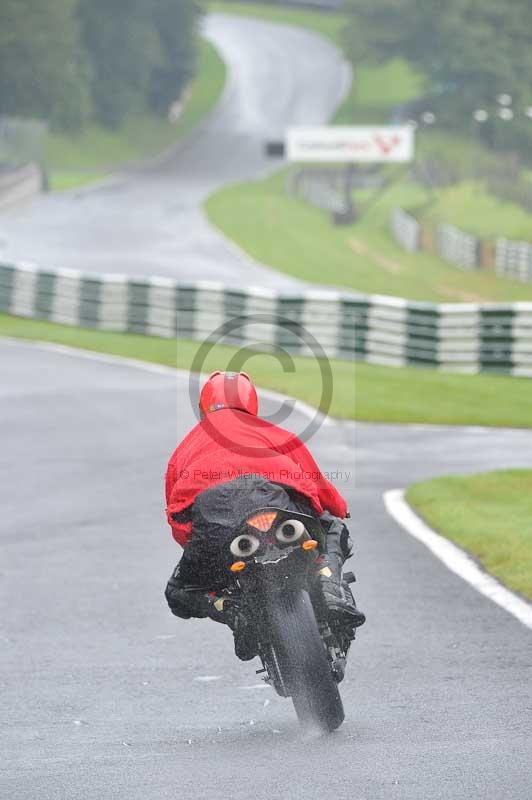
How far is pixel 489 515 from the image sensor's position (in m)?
12.5

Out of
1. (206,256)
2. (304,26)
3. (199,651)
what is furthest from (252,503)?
(304,26)

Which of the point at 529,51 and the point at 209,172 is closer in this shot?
the point at 209,172

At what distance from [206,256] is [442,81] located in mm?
59990

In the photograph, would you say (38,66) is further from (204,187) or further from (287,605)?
(287,605)

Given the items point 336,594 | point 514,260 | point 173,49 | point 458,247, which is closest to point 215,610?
point 336,594

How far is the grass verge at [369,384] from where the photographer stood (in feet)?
65.4

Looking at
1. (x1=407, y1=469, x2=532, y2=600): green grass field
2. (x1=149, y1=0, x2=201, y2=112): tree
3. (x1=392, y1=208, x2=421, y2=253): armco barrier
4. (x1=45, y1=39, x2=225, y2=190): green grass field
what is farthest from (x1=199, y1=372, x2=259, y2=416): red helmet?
(x1=149, y1=0, x2=201, y2=112): tree

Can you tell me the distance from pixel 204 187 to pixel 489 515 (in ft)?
236

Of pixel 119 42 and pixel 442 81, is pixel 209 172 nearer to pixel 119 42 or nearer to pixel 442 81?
pixel 119 42

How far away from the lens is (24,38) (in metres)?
86.8

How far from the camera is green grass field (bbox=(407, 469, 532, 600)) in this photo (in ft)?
34.8

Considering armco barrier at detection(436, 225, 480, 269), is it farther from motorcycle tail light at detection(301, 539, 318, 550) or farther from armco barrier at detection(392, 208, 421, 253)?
motorcycle tail light at detection(301, 539, 318, 550)

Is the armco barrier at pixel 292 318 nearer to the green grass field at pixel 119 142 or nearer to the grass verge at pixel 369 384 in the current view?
the grass verge at pixel 369 384

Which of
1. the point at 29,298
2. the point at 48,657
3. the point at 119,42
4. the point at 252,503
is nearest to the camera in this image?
the point at 252,503
